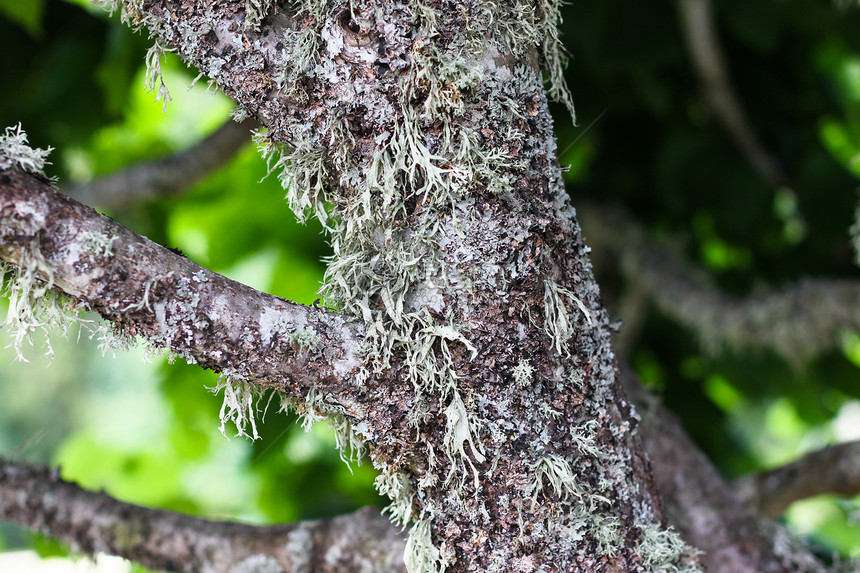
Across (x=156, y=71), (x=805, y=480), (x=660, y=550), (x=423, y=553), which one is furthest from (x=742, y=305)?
(x=156, y=71)

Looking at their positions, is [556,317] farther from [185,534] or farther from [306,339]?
[185,534]

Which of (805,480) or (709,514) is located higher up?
(805,480)

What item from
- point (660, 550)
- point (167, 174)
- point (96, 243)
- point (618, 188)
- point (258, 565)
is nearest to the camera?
point (96, 243)

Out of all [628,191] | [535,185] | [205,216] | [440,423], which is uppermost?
[628,191]

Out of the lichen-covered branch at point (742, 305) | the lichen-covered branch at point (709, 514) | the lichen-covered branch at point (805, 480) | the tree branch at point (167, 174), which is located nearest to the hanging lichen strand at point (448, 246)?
the lichen-covered branch at point (709, 514)

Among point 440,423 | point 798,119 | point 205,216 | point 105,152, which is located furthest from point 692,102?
point 440,423

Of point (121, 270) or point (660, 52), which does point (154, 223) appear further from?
point (121, 270)
